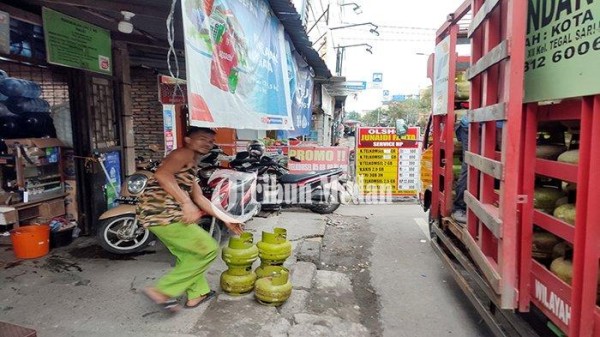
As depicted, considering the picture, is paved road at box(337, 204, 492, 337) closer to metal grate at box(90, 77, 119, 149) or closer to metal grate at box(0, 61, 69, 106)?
metal grate at box(90, 77, 119, 149)

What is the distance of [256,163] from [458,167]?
3.38 m

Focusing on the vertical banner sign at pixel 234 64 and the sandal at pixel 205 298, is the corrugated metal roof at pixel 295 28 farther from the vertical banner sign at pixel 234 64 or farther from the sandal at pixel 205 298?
the sandal at pixel 205 298

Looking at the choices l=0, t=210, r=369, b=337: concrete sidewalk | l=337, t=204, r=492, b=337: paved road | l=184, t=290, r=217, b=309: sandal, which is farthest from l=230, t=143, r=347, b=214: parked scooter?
l=184, t=290, r=217, b=309: sandal

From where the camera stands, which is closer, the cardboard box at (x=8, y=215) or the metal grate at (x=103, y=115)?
the cardboard box at (x=8, y=215)

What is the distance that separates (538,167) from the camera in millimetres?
2383

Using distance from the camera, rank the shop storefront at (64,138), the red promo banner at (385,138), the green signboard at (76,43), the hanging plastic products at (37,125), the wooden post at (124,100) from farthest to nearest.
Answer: the red promo banner at (385,138)
the wooden post at (124,100)
the hanging plastic products at (37,125)
the shop storefront at (64,138)
the green signboard at (76,43)

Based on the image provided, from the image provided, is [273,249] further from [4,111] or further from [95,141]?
[4,111]

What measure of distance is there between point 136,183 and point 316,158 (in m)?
4.90

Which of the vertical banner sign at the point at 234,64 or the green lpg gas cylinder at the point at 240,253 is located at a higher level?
the vertical banner sign at the point at 234,64

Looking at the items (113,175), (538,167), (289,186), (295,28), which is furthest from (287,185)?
(538,167)

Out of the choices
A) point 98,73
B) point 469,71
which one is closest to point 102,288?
point 98,73

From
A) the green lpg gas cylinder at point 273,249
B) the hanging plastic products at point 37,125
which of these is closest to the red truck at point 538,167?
the green lpg gas cylinder at point 273,249

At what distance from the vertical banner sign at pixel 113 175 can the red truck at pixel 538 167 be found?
15.7 ft

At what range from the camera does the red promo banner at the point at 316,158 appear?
29.8ft
